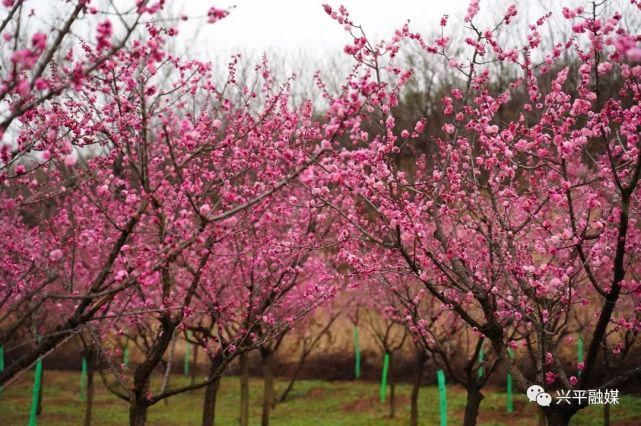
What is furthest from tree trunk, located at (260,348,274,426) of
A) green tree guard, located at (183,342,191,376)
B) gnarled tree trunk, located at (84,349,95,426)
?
green tree guard, located at (183,342,191,376)

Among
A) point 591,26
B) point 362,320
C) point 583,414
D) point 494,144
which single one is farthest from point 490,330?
point 362,320

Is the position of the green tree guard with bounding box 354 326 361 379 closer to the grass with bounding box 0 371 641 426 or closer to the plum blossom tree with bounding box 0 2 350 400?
the grass with bounding box 0 371 641 426

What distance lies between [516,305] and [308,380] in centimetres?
1856

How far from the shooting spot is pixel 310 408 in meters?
19.4

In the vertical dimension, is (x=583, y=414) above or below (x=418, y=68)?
below

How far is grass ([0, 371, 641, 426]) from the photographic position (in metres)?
16.3

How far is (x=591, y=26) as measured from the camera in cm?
502

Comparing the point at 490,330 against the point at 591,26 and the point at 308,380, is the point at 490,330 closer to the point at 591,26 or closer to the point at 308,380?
the point at 591,26

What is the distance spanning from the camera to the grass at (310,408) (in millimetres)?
16312

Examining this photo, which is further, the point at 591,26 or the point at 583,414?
the point at 583,414

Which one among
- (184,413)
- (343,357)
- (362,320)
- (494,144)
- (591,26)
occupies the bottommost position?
(184,413)

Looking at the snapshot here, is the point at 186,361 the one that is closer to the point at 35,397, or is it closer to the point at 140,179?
the point at 35,397

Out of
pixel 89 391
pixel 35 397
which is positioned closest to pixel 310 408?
pixel 89 391

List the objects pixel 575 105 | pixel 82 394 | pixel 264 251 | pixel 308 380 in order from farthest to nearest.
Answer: pixel 308 380 < pixel 82 394 < pixel 264 251 < pixel 575 105
